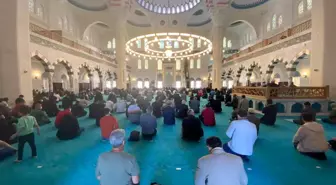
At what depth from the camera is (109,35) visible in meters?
29.0

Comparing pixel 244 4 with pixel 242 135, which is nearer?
pixel 242 135

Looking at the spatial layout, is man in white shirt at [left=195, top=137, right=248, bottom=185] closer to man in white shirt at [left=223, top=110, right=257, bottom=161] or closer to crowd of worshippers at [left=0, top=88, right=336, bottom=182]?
crowd of worshippers at [left=0, top=88, right=336, bottom=182]

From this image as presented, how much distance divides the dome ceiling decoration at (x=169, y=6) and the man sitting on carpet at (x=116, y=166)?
27.0 m

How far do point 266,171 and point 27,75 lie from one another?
950 centimetres

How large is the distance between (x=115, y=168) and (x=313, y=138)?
348 centimetres

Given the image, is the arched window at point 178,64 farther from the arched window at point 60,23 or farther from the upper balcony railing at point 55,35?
the arched window at point 60,23

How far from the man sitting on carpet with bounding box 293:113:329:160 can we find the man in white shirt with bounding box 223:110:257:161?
3.29 feet

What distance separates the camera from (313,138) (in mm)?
3473

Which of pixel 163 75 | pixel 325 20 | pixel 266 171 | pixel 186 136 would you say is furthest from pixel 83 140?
pixel 163 75

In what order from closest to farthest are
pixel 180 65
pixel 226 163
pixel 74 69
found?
pixel 226 163, pixel 74 69, pixel 180 65

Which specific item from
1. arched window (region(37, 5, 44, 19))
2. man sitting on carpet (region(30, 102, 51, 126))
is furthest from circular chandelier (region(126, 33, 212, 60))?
arched window (region(37, 5, 44, 19))

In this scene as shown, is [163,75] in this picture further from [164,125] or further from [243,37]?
[164,125]

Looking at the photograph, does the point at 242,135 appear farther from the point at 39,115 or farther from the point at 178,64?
the point at 178,64

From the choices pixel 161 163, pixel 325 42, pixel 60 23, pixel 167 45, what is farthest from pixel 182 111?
pixel 60 23
